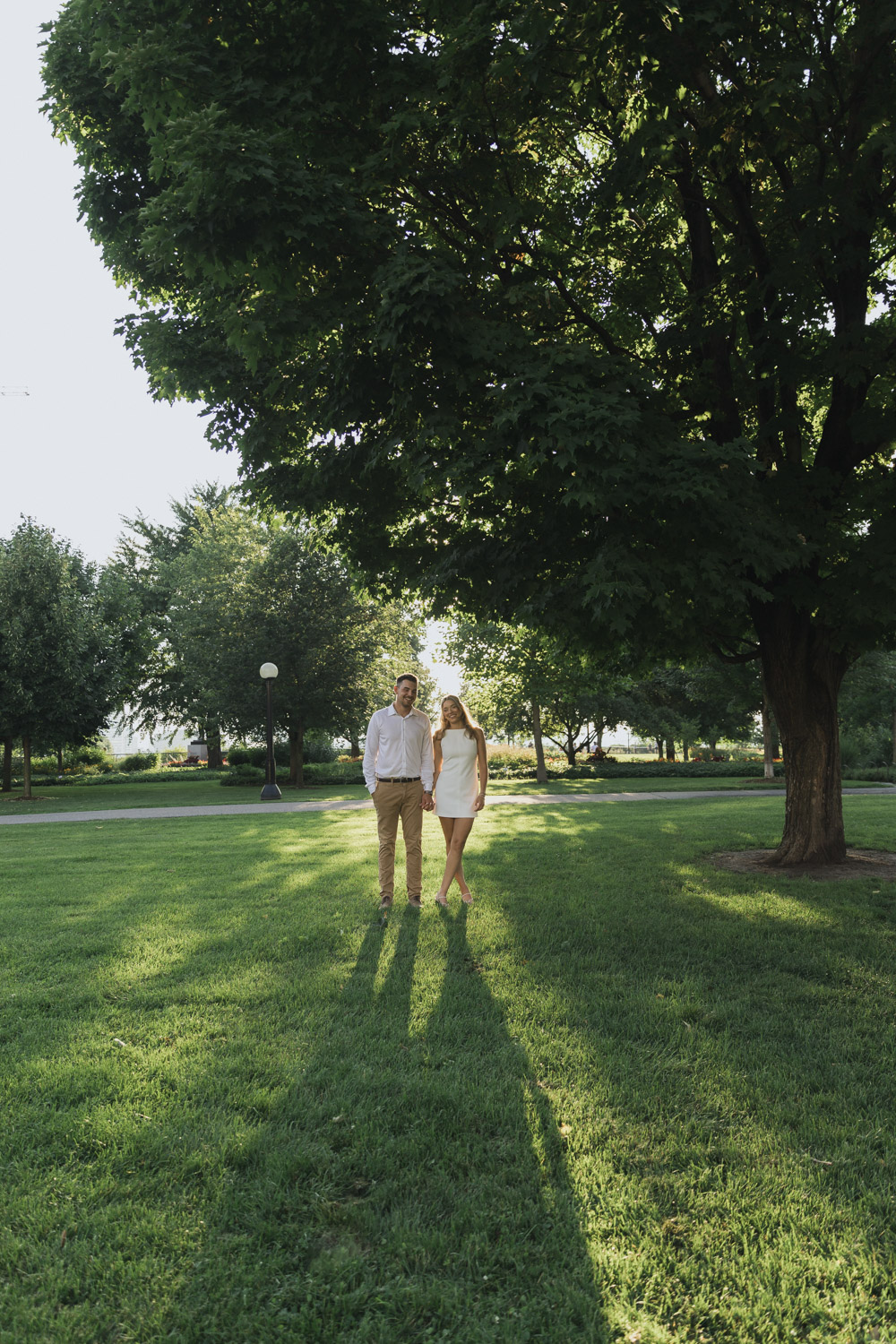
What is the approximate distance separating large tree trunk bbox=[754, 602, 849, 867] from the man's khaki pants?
14.8 ft

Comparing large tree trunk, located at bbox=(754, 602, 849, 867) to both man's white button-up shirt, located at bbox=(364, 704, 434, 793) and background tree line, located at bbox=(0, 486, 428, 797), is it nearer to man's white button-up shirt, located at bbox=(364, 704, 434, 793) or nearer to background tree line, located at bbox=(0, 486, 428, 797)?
man's white button-up shirt, located at bbox=(364, 704, 434, 793)

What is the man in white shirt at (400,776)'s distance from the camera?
23.5ft

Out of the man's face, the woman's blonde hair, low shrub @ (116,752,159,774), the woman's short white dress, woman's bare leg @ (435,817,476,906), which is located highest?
the man's face

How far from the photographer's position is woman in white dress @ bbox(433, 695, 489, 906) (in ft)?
24.0

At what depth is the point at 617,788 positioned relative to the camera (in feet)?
80.7

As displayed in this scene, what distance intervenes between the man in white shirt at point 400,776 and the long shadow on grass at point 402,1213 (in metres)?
2.98

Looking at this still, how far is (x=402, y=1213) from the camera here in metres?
2.76

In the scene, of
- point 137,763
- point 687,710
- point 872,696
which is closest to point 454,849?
point 872,696

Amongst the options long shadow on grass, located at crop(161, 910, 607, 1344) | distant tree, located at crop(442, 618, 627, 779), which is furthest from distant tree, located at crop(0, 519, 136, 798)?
long shadow on grass, located at crop(161, 910, 607, 1344)

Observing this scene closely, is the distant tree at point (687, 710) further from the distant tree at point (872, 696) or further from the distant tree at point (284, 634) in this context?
the distant tree at point (284, 634)

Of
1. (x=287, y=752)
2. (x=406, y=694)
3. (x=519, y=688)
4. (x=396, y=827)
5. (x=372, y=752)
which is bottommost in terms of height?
(x=287, y=752)

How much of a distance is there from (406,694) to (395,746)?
482 mm

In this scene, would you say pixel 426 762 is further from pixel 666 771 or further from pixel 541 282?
pixel 666 771

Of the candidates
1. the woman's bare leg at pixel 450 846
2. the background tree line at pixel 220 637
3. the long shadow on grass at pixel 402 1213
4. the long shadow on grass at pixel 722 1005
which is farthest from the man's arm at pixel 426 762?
the background tree line at pixel 220 637
